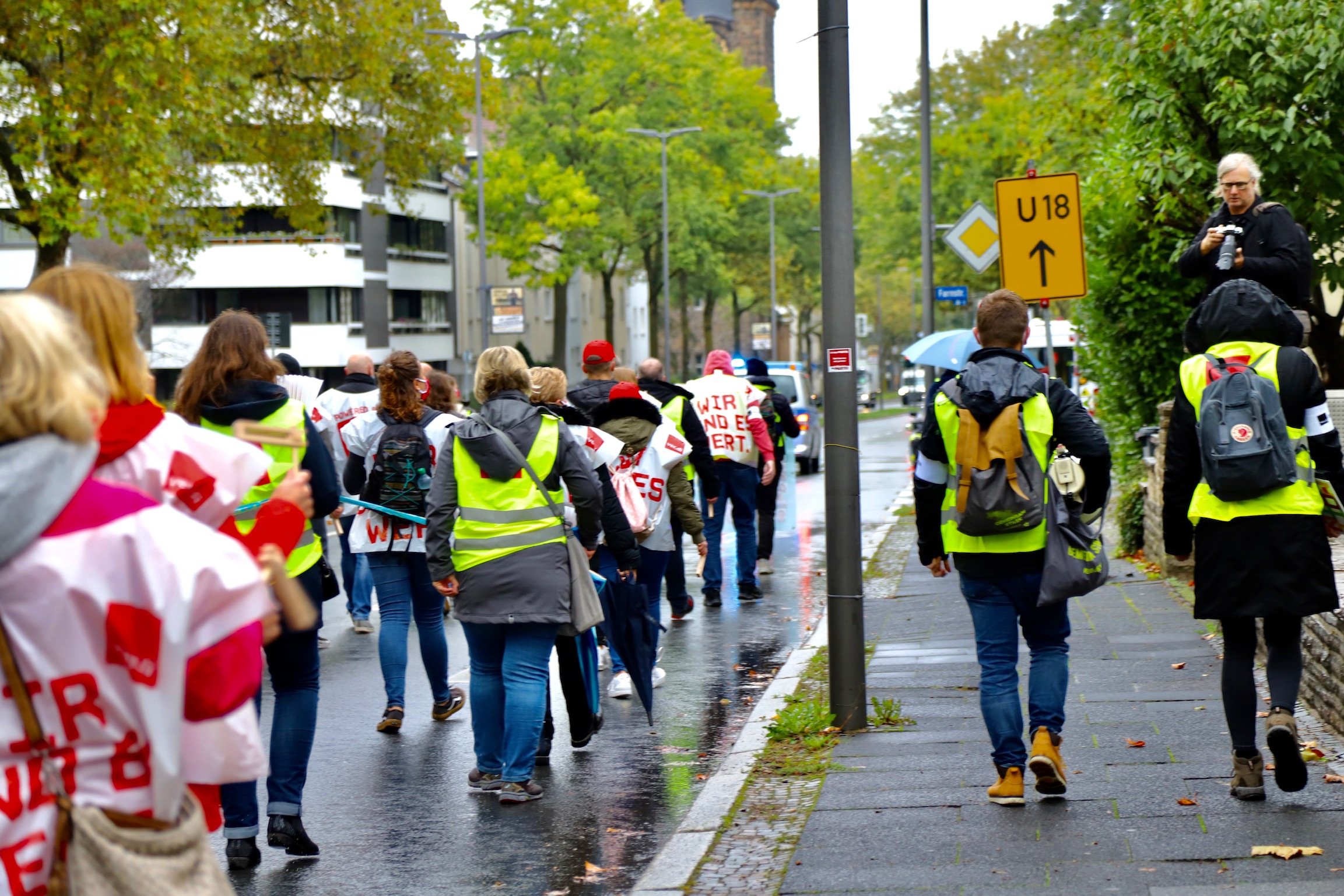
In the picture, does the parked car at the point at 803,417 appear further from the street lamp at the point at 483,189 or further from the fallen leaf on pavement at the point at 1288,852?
the fallen leaf on pavement at the point at 1288,852

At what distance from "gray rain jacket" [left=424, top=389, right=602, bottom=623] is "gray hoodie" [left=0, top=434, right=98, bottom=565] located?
3707 millimetres

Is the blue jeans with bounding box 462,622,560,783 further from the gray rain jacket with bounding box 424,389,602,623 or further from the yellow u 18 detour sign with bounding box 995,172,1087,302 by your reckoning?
the yellow u 18 detour sign with bounding box 995,172,1087,302

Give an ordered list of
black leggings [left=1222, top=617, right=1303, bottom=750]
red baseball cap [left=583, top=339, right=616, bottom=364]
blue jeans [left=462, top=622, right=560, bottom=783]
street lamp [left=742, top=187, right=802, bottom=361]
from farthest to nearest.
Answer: street lamp [left=742, top=187, right=802, bottom=361]
red baseball cap [left=583, top=339, right=616, bottom=364]
blue jeans [left=462, top=622, right=560, bottom=783]
black leggings [left=1222, top=617, right=1303, bottom=750]

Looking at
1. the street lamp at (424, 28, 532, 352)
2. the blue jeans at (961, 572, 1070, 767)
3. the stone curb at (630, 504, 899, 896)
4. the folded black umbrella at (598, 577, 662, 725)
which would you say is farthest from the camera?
the street lamp at (424, 28, 532, 352)

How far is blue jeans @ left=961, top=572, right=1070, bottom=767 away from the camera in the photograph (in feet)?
18.8

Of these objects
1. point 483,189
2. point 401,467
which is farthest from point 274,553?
point 483,189

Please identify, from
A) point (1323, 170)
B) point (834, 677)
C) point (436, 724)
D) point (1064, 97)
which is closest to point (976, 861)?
point (834, 677)

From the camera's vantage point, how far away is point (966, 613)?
10844 millimetres

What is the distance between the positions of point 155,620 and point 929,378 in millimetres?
19481

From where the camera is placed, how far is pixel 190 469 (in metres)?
3.19

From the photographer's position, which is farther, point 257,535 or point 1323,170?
point 1323,170

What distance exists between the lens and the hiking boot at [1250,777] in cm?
551

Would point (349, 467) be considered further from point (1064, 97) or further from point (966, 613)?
point (1064, 97)

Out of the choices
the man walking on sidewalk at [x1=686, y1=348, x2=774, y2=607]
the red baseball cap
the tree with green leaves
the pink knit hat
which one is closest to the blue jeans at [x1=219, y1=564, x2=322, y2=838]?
the red baseball cap
